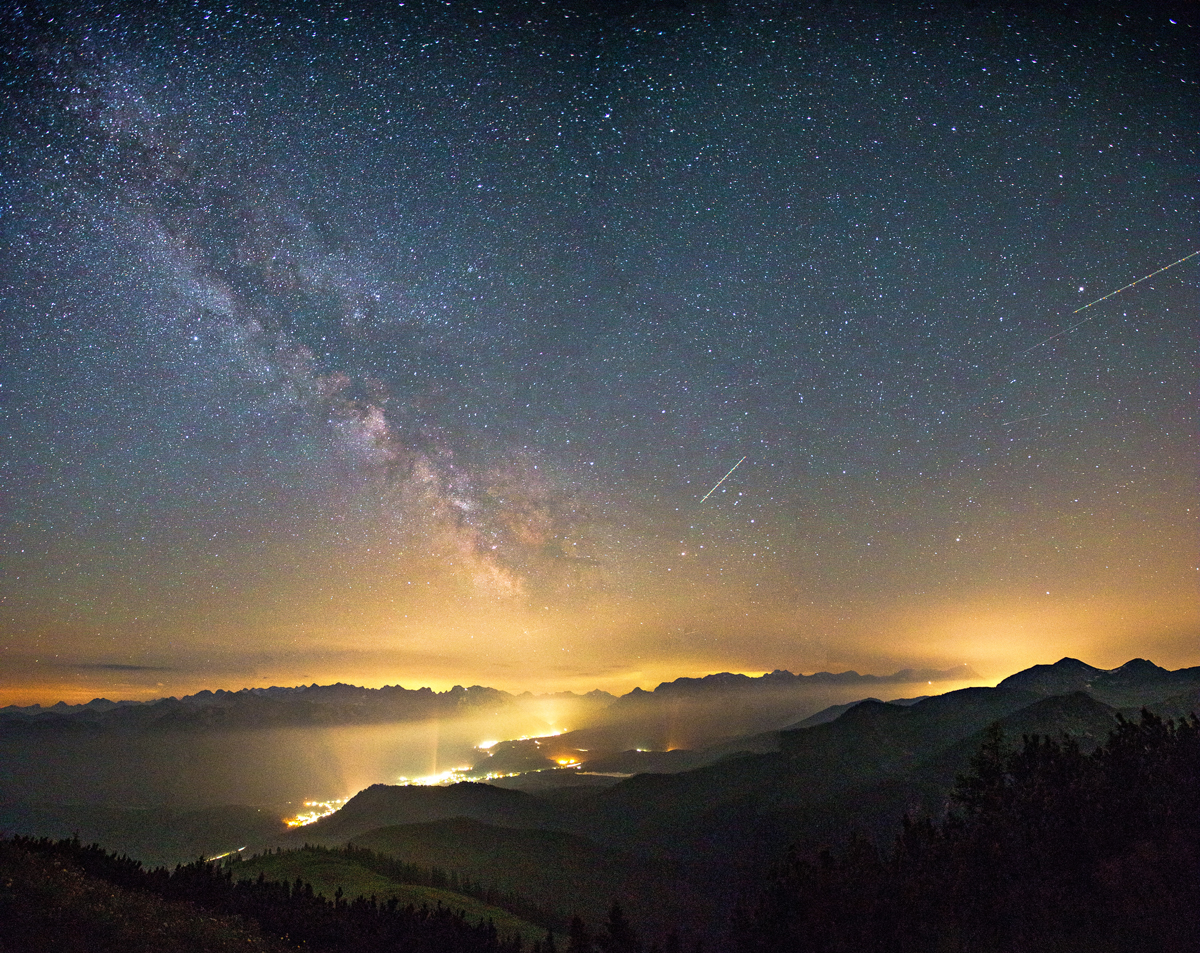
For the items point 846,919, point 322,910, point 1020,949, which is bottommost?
point 322,910

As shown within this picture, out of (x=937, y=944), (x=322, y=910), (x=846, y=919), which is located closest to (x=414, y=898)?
(x=322, y=910)

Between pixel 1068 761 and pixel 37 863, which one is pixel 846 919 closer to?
pixel 1068 761

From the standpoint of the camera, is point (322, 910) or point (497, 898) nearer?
point (322, 910)

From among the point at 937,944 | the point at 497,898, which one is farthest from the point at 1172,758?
the point at 497,898

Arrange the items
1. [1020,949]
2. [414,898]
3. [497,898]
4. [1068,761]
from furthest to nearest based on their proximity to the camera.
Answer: [497,898], [414,898], [1068,761], [1020,949]

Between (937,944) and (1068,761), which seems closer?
(937,944)

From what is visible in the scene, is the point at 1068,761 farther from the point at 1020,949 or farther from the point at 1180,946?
the point at 1180,946

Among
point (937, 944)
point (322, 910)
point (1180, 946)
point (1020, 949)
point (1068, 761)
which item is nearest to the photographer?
point (1180, 946)

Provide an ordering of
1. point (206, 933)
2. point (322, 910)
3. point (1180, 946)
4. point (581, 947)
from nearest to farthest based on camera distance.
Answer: point (1180, 946), point (206, 933), point (581, 947), point (322, 910)

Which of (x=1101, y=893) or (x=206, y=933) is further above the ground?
(x=1101, y=893)
